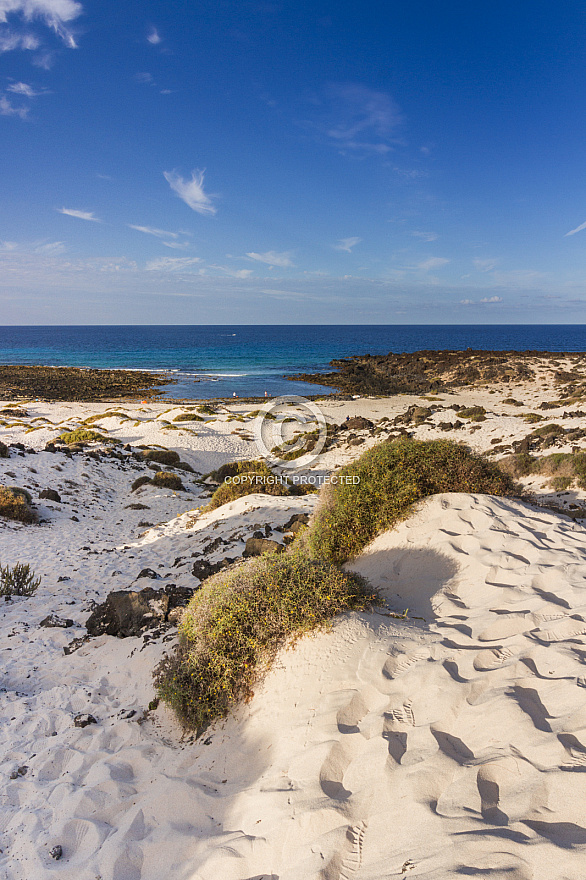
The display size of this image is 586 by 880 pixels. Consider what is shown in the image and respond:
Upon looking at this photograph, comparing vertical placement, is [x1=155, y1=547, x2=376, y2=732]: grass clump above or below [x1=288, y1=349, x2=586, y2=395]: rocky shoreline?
below

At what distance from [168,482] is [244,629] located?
44.4 ft

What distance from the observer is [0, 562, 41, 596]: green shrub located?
7.40 meters

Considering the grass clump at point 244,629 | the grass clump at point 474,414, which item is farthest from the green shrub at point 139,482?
the grass clump at point 474,414

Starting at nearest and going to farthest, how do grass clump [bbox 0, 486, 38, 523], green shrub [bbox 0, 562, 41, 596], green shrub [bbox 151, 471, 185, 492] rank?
green shrub [bbox 0, 562, 41, 596] → grass clump [bbox 0, 486, 38, 523] → green shrub [bbox 151, 471, 185, 492]

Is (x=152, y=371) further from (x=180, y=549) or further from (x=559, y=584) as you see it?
(x=559, y=584)

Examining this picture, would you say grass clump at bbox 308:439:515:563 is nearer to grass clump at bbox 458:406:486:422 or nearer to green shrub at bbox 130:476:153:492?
green shrub at bbox 130:476:153:492

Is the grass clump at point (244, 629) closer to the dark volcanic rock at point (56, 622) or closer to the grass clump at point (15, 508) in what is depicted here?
the dark volcanic rock at point (56, 622)

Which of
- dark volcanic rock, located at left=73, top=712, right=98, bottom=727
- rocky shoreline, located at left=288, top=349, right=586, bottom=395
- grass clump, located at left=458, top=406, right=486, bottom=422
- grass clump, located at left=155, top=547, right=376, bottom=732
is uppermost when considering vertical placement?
rocky shoreline, located at left=288, top=349, right=586, bottom=395

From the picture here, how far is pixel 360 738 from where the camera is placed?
2.92 meters

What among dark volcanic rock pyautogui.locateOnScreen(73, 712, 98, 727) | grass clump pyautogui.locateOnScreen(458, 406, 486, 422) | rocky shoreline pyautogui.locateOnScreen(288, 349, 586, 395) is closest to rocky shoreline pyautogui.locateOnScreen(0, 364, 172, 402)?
rocky shoreline pyautogui.locateOnScreen(288, 349, 586, 395)

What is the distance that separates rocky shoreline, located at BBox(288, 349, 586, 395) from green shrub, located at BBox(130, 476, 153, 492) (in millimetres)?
26946

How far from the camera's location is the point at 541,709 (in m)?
2.74

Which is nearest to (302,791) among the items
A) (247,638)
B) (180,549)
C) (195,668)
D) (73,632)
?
(247,638)

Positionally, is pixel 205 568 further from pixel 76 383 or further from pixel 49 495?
pixel 76 383
